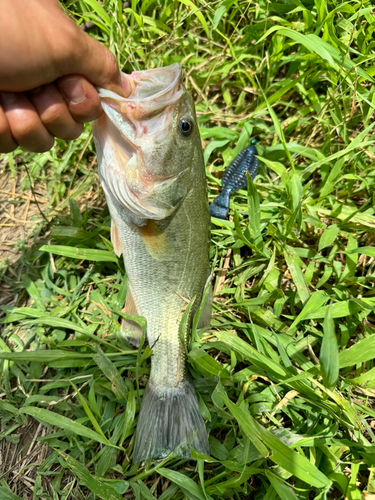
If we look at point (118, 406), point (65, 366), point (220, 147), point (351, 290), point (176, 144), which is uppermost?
point (176, 144)

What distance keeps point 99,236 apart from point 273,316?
1.59 meters

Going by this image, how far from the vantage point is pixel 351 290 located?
2561mm

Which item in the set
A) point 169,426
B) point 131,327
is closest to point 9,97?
point 131,327

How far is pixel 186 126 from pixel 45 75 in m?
0.79

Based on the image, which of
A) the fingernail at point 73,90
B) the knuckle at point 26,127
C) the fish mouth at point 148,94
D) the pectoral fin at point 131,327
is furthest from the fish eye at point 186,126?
the pectoral fin at point 131,327

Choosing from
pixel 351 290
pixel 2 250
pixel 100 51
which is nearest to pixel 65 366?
pixel 2 250

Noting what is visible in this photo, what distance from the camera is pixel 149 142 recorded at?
189 cm

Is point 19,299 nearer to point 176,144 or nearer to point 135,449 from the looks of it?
point 135,449

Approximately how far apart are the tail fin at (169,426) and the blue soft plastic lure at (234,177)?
4.61 feet

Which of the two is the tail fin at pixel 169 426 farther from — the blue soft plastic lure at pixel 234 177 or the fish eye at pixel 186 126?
the fish eye at pixel 186 126

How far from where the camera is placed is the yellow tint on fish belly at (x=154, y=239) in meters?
2.11

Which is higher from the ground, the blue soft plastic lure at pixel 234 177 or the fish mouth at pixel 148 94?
the fish mouth at pixel 148 94

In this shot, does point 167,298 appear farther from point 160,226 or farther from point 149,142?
point 149,142

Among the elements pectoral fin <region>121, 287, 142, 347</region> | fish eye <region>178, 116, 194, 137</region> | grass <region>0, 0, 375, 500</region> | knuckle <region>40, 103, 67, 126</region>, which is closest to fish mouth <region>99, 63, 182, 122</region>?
fish eye <region>178, 116, 194, 137</region>
